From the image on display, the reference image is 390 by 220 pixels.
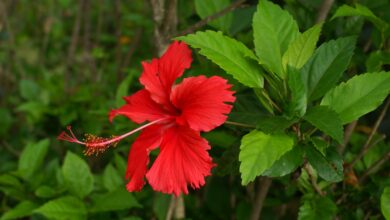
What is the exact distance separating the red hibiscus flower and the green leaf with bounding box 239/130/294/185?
0.07 m

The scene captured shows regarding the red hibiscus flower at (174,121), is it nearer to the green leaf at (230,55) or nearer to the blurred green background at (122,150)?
the green leaf at (230,55)

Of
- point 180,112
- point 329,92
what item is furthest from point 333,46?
point 180,112

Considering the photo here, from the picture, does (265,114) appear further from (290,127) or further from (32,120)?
(32,120)

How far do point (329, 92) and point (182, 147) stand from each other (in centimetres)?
33

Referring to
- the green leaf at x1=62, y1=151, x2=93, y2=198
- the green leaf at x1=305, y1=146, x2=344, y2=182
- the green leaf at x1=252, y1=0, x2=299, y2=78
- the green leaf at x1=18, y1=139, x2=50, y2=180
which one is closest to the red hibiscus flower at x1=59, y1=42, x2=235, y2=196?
the green leaf at x1=252, y1=0, x2=299, y2=78

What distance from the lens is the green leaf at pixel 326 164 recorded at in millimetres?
1044

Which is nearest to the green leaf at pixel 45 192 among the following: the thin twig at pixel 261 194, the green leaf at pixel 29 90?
the thin twig at pixel 261 194

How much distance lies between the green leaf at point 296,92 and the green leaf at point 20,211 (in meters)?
0.92

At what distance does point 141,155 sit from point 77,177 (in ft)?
1.81

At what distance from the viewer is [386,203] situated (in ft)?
3.54

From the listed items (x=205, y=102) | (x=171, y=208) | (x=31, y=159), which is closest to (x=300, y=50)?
(x=205, y=102)

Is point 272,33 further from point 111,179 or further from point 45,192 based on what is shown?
point 45,192

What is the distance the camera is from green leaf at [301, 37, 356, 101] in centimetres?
107

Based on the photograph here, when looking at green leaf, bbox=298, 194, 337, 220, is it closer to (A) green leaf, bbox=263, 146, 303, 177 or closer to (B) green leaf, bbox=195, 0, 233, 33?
(A) green leaf, bbox=263, 146, 303, 177
